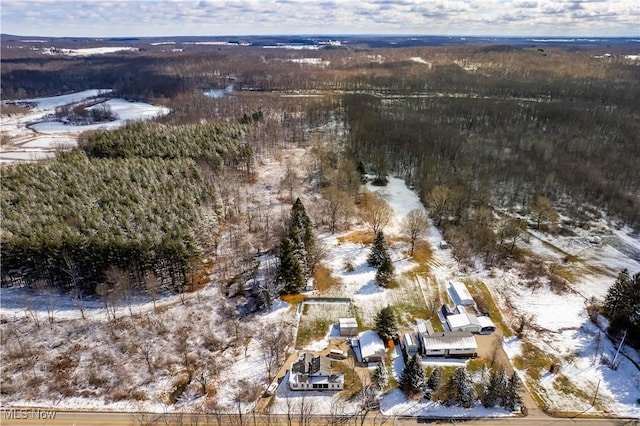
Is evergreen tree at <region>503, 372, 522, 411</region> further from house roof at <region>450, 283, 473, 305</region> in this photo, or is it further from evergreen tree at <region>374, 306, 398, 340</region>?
house roof at <region>450, 283, 473, 305</region>

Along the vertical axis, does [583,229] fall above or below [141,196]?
below

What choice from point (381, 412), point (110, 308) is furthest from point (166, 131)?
point (381, 412)

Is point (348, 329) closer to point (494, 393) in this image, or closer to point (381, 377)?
point (381, 377)

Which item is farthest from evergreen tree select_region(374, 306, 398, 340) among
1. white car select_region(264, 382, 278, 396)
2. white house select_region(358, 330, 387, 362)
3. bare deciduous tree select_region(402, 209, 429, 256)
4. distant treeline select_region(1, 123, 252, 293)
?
distant treeline select_region(1, 123, 252, 293)

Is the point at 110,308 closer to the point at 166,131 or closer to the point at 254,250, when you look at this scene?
the point at 254,250

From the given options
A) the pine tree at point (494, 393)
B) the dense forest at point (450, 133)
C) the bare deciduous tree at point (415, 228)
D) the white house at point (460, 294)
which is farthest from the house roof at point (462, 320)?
the bare deciduous tree at point (415, 228)

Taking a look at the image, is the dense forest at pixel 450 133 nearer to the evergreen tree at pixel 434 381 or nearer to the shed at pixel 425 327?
the shed at pixel 425 327

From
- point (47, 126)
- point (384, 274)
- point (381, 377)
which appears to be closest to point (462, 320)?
point (384, 274)
